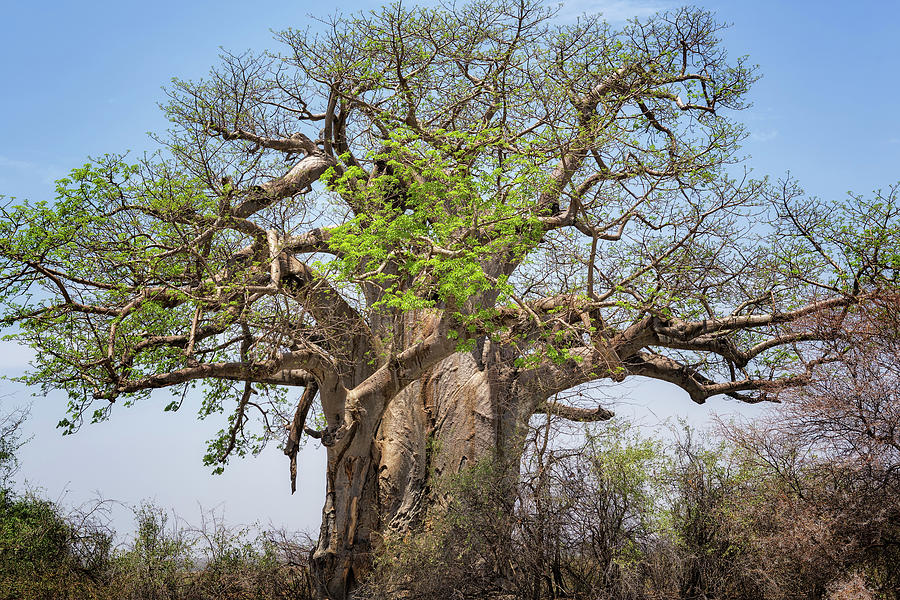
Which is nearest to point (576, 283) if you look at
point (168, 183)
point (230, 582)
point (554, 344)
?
point (554, 344)

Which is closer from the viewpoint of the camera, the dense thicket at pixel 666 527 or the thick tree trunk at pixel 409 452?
the dense thicket at pixel 666 527

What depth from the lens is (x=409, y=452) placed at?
504 inches

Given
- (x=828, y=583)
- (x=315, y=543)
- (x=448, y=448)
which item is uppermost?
(x=448, y=448)

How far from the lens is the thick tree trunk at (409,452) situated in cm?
1217

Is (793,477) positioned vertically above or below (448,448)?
below

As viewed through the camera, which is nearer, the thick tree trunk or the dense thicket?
the dense thicket

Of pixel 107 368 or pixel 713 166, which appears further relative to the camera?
pixel 713 166

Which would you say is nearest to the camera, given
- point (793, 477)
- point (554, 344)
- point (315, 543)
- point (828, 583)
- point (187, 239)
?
point (828, 583)

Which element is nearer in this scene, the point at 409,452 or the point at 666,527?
the point at 666,527

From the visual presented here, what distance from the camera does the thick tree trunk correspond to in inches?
479

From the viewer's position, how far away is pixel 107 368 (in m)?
9.98

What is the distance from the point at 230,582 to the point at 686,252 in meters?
8.63

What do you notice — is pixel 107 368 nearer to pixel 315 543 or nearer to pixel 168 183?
pixel 168 183

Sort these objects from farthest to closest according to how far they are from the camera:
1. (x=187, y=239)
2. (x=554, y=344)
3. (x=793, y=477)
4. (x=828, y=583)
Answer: (x=554, y=344)
(x=187, y=239)
(x=793, y=477)
(x=828, y=583)
